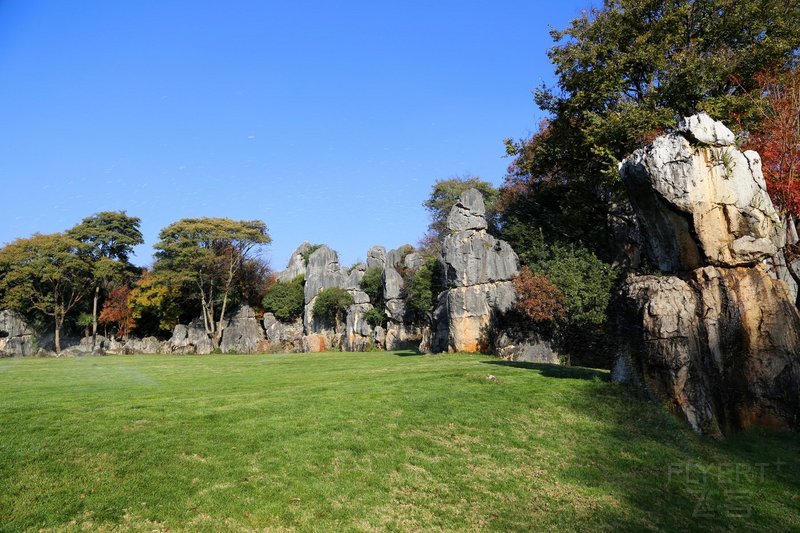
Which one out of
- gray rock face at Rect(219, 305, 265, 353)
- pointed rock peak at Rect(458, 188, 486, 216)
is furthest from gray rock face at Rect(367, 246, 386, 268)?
pointed rock peak at Rect(458, 188, 486, 216)

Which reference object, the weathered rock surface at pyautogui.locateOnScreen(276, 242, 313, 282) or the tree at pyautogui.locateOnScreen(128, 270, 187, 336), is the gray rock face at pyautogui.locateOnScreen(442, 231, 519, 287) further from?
the weathered rock surface at pyautogui.locateOnScreen(276, 242, 313, 282)

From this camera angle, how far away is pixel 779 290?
444 inches

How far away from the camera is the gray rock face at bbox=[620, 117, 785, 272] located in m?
11.1

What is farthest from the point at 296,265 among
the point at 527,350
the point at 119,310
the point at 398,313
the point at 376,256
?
the point at 527,350

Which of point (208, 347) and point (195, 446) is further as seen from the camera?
point (208, 347)

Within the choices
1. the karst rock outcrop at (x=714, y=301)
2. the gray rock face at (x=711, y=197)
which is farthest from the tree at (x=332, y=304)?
the gray rock face at (x=711, y=197)

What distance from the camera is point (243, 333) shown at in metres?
45.0

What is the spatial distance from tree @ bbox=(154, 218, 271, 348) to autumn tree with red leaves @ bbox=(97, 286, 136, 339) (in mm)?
4147

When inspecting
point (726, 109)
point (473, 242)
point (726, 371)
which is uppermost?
point (726, 109)

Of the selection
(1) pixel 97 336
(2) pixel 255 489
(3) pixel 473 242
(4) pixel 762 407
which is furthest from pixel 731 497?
(1) pixel 97 336

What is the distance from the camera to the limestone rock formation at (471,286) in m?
27.7

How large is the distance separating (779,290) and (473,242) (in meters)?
18.4

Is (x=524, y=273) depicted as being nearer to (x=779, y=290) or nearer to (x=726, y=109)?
(x=726, y=109)

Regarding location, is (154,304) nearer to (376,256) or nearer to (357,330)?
(357,330)
